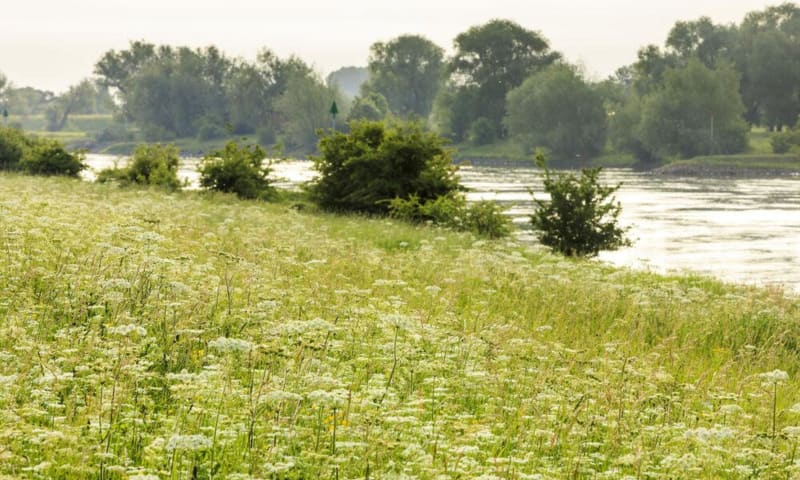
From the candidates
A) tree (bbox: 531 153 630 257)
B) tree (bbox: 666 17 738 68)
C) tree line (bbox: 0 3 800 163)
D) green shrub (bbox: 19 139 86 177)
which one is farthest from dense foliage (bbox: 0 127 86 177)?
tree (bbox: 666 17 738 68)

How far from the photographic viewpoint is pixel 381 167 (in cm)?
2920

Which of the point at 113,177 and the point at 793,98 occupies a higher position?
the point at 793,98

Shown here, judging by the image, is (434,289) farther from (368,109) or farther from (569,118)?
(368,109)

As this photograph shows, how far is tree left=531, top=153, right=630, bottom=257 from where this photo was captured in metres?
24.4

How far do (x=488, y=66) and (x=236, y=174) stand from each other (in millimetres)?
106882

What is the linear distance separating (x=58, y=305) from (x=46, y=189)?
18.7 m

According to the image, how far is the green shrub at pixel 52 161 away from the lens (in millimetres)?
39281

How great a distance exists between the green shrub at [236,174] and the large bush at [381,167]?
3693 millimetres

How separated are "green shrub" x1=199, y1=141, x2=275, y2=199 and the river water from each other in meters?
0.91

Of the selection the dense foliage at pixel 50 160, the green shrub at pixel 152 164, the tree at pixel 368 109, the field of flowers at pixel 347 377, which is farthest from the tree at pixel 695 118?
the field of flowers at pixel 347 377

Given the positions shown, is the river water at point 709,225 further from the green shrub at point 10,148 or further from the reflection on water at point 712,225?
the green shrub at point 10,148

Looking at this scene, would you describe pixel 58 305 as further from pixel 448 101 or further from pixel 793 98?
pixel 448 101

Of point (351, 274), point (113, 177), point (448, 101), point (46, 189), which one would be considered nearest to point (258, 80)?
point (448, 101)

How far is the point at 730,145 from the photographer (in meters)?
92.8
